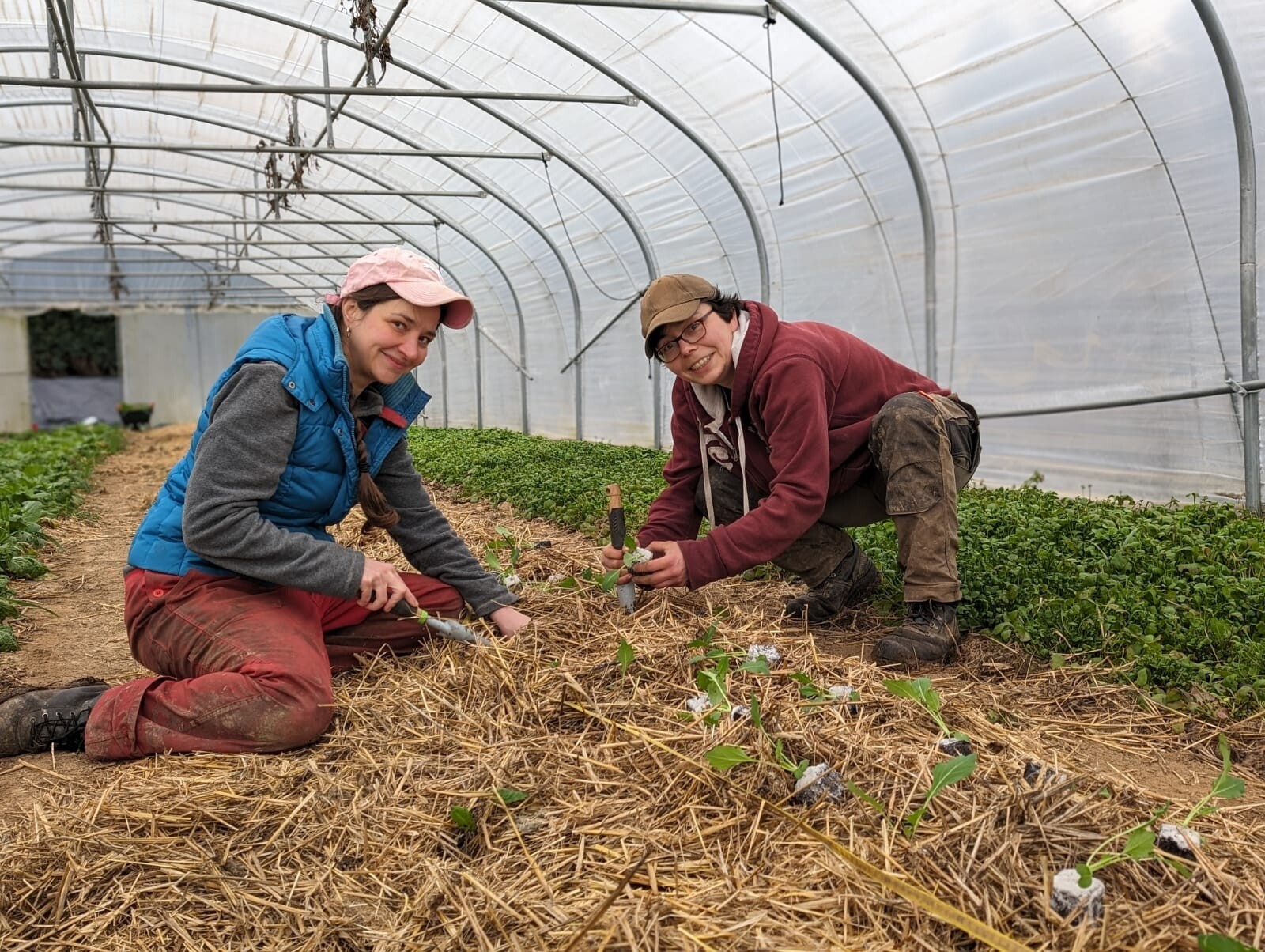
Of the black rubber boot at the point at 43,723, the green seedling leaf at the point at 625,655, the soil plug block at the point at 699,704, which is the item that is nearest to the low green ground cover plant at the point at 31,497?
the black rubber boot at the point at 43,723

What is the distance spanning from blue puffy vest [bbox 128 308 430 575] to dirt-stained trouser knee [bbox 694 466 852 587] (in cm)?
130

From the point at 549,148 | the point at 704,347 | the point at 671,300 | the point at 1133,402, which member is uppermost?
the point at 549,148

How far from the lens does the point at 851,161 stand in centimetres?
851

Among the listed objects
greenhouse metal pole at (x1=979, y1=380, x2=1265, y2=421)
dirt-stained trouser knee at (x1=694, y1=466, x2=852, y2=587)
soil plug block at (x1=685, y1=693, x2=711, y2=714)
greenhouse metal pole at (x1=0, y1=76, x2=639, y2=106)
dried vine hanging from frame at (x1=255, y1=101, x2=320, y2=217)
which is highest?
dried vine hanging from frame at (x1=255, y1=101, x2=320, y2=217)

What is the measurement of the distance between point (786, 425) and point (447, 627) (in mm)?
1244

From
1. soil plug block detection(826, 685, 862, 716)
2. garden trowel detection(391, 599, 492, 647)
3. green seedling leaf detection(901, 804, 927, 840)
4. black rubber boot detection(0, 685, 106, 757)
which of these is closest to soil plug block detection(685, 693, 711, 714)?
soil plug block detection(826, 685, 862, 716)

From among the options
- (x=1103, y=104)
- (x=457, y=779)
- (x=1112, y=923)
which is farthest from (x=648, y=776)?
(x=1103, y=104)

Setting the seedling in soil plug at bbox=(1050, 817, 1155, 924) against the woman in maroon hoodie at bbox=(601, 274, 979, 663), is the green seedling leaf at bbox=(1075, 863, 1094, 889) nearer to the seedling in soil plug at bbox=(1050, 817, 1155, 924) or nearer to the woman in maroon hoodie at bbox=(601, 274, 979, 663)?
the seedling in soil plug at bbox=(1050, 817, 1155, 924)

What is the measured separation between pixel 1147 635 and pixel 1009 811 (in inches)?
69.7

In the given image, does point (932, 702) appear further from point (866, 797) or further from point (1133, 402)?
point (1133, 402)

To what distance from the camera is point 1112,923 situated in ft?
5.46

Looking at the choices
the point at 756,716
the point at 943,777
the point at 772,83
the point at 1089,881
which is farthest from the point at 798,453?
the point at 772,83

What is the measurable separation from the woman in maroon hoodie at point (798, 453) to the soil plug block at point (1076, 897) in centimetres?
160

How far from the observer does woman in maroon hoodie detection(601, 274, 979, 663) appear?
3.27 m
